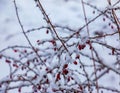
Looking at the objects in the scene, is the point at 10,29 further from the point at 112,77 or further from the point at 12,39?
the point at 112,77

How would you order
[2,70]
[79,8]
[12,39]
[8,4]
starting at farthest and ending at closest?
[8,4] < [79,8] < [12,39] < [2,70]

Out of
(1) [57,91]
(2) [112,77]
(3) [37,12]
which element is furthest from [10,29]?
(1) [57,91]

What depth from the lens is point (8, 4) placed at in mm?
6012

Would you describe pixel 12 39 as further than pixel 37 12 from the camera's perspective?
No

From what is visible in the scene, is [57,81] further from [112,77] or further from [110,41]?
[110,41]

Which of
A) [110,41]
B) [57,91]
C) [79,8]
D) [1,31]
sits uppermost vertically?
[79,8]

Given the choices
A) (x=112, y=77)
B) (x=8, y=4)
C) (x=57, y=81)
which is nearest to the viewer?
(x=57, y=81)

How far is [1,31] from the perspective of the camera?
5445 millimetres

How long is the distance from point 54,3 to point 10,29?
2.91 ft

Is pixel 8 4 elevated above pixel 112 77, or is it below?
above

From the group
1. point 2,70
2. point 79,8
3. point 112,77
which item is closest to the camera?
point 112,77

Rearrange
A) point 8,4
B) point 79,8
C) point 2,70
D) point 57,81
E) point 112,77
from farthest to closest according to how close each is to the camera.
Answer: point 8,4 → point 79,8 → point 2,70 → point 112,77 → point 57,81

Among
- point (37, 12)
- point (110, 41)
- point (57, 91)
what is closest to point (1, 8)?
point (37, 12)

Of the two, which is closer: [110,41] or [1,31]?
[110,41]
